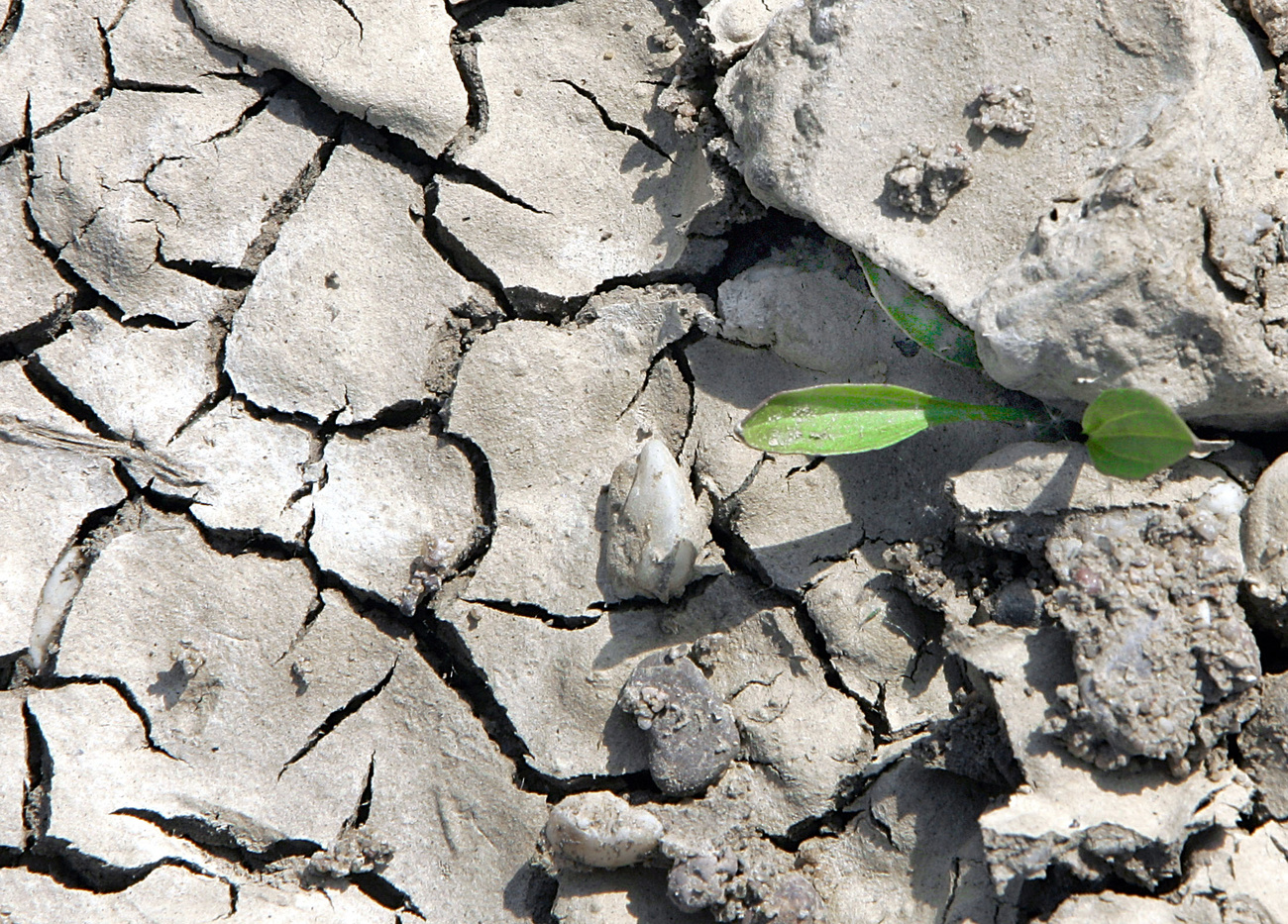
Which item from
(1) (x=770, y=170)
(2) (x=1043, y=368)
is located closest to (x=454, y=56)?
(1) (x=770, y=170)

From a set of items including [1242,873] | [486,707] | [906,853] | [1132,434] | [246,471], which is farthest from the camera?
[246,471]

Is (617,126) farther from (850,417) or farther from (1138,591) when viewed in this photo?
(1138,591)

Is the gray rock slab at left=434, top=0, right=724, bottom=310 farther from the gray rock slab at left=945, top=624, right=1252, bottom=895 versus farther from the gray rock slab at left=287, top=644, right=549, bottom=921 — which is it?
the gray rock slab at left=945, top=624, right=1252, bottom=895

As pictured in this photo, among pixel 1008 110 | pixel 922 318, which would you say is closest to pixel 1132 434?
pixel 922 318

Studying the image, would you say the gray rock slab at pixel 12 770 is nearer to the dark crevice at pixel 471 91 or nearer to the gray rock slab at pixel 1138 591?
the dark crevice at pixel 471 91

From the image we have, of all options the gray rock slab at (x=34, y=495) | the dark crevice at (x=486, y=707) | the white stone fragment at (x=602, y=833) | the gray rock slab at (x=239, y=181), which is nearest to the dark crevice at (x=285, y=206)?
the gray rock slab at (x=239, y=181)

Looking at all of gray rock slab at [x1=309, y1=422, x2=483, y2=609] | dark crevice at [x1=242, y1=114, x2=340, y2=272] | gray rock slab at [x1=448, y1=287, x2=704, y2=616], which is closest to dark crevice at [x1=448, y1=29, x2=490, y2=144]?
dark crevice at [x1=242, y1=114, x2=340, y2=272]
